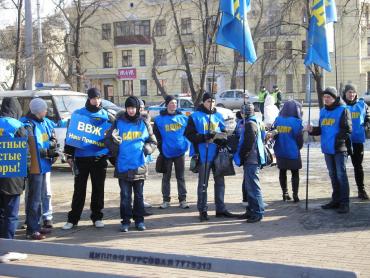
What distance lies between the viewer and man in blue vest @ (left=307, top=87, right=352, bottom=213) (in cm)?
846

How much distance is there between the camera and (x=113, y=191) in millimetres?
11422

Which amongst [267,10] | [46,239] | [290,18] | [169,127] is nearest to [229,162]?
[169,127]

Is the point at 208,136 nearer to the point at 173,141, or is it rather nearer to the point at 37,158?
the point at 173,141

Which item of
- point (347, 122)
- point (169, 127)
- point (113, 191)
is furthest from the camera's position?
point (113, 191)

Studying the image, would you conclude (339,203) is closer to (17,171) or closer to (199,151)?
(199,151)

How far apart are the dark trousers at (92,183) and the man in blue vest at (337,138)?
131 inches

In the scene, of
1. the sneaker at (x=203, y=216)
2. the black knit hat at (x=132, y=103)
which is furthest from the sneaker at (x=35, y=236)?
the sneaker at (x=203, y=216)

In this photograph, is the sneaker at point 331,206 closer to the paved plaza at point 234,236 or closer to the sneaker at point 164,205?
the paved plaza at point 234,236

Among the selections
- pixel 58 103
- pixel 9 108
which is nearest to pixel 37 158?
pixel 9 108

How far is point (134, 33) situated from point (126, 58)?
11.4 ft

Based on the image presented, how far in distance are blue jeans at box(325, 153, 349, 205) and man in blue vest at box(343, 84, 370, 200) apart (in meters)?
0.87

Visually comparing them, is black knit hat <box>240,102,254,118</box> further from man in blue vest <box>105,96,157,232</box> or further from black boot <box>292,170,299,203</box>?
black boot <box>292,170,299,203</box>

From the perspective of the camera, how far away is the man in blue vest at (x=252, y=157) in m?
8.16

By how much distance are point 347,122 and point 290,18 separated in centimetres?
1407
